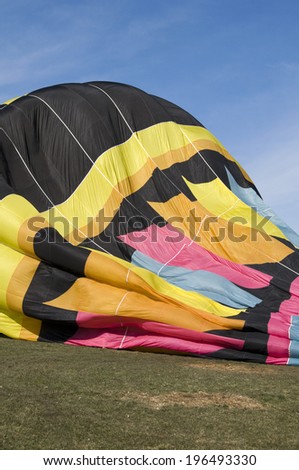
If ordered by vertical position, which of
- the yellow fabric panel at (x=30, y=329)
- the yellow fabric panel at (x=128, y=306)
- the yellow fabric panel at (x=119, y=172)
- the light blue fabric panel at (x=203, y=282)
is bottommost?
the yellow fabric panel at (x=30, y=329)

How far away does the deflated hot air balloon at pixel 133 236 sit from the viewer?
341 inches

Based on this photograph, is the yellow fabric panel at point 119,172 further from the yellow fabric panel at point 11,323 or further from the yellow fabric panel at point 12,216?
the yellow fabric panel at point 11,323

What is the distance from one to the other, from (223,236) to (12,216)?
342 cm

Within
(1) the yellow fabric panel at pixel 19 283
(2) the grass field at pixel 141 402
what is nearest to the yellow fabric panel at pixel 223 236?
(2) the grass field at pixel 141 402

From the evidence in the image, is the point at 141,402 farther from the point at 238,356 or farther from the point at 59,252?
the point at 59,252

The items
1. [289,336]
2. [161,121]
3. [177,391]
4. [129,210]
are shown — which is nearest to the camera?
[177,391]

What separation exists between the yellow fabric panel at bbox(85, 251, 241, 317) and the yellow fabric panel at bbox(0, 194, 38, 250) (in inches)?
49.7

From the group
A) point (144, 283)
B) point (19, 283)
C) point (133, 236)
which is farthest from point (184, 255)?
point (19, 283)

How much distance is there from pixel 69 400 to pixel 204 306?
320 cm

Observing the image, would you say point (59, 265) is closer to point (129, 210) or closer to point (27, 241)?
point (27, 241)

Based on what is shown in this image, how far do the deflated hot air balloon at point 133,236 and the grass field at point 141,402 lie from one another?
1.79 ft

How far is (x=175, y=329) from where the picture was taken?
28.0 ft

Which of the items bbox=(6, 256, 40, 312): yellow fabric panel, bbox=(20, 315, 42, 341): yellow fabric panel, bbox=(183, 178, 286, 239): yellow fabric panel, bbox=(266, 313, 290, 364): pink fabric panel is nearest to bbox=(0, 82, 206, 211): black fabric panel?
bbox=(6, 256, 40, 312): yellow fabric panel

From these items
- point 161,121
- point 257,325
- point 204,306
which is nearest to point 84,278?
point 204,306
